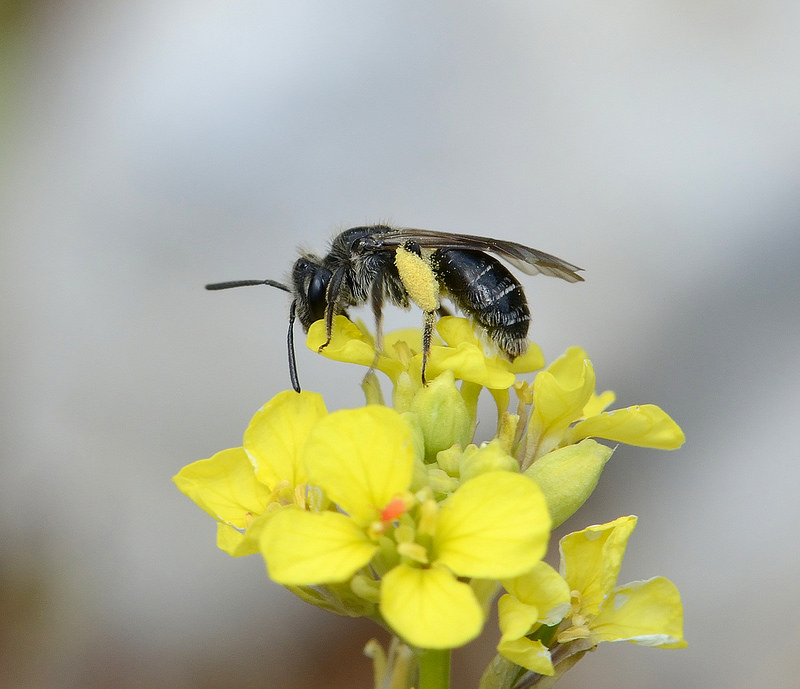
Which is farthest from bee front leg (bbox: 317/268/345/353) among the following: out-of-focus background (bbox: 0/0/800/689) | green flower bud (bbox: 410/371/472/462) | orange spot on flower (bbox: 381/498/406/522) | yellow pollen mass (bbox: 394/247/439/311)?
out-of-focus background (bbox: 0/0/800/689)

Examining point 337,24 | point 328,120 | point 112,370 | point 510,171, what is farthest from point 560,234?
point 112,370

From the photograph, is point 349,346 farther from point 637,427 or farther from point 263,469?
point 637,427

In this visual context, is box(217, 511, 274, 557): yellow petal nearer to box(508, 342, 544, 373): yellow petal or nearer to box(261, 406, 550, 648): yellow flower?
box(261, 406, 550, 648): yellow flower

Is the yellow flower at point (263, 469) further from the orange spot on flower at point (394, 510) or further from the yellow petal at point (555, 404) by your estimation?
the yellow petal at point (555, 404)

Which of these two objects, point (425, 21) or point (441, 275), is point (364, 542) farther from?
point (425, 21)

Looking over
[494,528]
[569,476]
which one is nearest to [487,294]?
[569,476]

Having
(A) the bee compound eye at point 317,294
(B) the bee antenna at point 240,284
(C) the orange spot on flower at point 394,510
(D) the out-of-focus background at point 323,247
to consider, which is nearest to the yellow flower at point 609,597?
(C) the orange spot on flower at point 394,510

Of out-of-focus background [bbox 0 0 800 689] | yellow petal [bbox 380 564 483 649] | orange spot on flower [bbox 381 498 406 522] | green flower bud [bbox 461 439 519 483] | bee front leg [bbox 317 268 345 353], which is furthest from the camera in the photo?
out-of-focus background [bbox 0 0 800 689]
